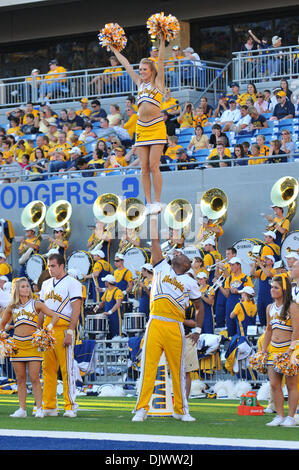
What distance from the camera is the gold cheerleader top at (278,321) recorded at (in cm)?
1052

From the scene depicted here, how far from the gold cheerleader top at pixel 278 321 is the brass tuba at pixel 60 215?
1108 cm

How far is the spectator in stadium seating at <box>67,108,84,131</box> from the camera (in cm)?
2384

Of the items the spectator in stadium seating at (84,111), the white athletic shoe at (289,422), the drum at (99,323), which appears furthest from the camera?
the spectator in stadium seating at (84,111)

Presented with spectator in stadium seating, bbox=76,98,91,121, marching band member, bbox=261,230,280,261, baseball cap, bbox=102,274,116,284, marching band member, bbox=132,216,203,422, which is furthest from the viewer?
spectator in stadium seating, bbox=76,98,91,121

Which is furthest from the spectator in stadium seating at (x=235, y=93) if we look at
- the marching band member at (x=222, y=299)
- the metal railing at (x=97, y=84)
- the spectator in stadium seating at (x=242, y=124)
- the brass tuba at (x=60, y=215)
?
the marching band member at (x=222, y=299)

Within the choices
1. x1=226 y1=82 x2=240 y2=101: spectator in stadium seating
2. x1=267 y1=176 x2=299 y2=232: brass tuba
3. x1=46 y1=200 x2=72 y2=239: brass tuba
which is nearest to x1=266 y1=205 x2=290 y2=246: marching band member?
x1=267 y1=176 x2=299 y2=232: brass tuba

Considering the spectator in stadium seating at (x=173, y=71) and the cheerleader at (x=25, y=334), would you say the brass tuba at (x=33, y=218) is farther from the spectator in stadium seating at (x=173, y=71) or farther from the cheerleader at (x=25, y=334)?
the cheerleader at (x=25, y=334)

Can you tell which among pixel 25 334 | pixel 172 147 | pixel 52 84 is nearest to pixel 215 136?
pixel 172 147

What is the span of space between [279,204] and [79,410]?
671 centimetres

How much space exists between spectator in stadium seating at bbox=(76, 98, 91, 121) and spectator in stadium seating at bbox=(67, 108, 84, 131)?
0.75 feet

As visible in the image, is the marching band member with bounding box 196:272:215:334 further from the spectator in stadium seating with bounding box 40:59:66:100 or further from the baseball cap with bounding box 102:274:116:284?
the spectator in stadium seating with bounding box 40:59:66:100

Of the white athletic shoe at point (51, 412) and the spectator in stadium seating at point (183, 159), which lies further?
the spectator in stadium seating at point (183, 159)

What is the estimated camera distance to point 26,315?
11.6 m

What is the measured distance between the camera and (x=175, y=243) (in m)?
18.6
